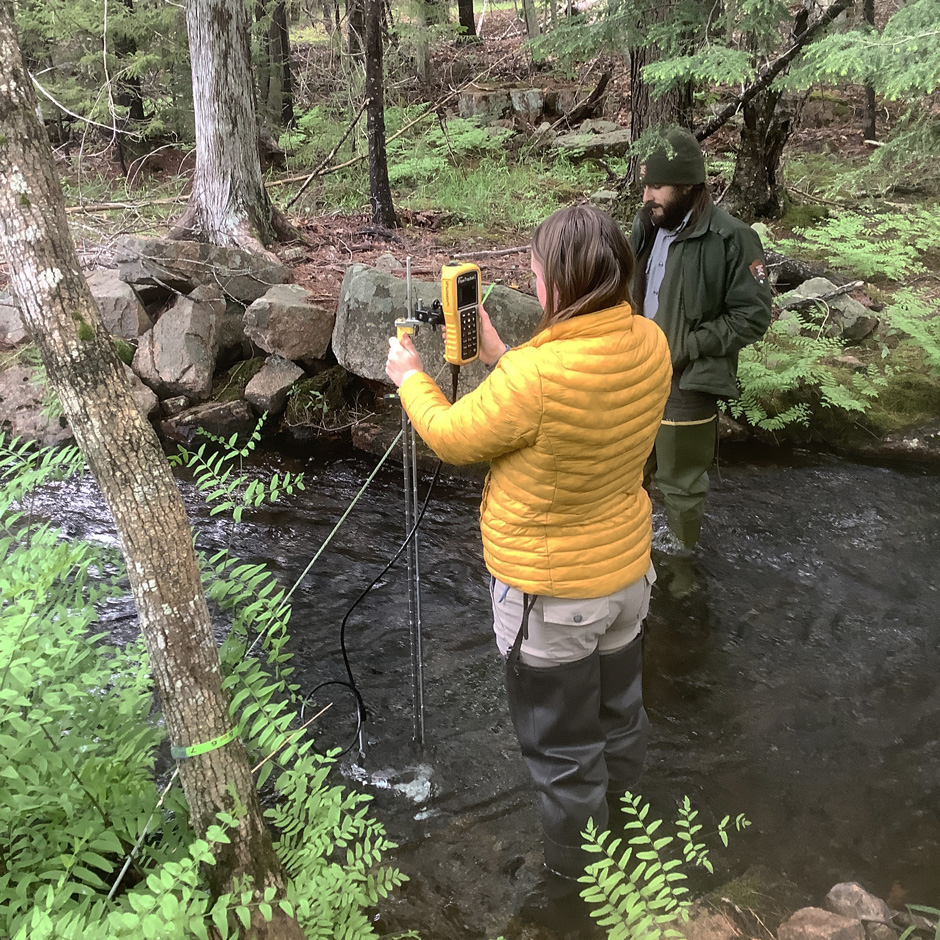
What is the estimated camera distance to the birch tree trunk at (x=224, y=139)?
7.75 m

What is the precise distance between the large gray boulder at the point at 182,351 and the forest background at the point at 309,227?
0.97 metres

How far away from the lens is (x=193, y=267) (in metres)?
7.21

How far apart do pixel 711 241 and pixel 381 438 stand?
140 inches

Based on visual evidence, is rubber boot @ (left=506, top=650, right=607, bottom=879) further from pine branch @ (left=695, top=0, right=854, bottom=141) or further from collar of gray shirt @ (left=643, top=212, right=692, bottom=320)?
pine branch @ (left=695, top=0, right=854, bottom=141)

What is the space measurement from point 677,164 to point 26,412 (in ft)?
19.2

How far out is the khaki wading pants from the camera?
165 inches

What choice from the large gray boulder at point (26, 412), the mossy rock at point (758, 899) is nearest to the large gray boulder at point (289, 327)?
the large gray boulder at point (26, 412)

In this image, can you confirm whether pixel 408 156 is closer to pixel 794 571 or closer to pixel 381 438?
pixel 381 438

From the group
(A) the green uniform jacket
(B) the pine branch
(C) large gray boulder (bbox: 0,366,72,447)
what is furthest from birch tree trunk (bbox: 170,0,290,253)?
(A) the green uniform jacket

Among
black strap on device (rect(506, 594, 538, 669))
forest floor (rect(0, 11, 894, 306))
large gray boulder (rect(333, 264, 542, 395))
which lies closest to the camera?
black strap on device (rect(506, 594, 538, 669))

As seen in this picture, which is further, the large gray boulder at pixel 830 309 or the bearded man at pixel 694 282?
the large gray boulder at pixel 830 309

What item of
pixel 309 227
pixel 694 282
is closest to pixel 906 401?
pixel 694 282

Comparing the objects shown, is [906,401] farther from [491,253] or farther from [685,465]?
[491,253]

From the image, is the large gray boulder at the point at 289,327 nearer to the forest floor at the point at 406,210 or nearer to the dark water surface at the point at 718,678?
the forest floor at the point at 406,210
